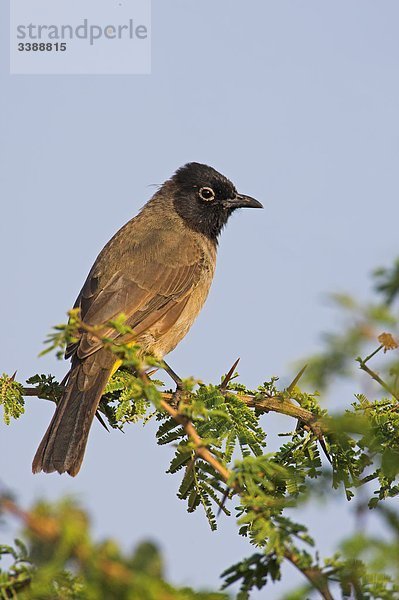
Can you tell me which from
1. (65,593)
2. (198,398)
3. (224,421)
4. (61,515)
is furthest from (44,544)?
(198,398)

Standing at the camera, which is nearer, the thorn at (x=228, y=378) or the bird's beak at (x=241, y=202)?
the thorn at (x=228, y=378)

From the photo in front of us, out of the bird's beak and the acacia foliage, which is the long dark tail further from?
the bird's beak

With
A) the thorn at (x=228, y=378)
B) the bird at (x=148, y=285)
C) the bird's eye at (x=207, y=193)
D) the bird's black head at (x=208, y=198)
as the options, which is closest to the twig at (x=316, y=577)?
the thorn at (x=228, y=378)

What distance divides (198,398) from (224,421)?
0.33 meters

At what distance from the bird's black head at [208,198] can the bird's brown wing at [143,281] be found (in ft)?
1.89

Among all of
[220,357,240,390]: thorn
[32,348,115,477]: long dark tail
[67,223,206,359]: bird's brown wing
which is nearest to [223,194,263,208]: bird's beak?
[67,223,206,359]: bird's brown wing

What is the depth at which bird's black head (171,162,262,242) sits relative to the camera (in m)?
7.01

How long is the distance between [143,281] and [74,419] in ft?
5.36

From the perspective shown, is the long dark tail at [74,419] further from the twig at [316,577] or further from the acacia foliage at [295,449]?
the twig at [316,577]

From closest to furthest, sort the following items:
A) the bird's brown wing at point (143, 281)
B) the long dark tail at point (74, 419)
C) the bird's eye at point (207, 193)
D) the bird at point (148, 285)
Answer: the long dark tail at point (74, 419) → the bird at point (148, 285) → the bird's brown wing at point (143, 281) → the bird's eye at point (207, 193)

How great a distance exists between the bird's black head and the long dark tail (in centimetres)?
267

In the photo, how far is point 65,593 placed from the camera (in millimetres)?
1230

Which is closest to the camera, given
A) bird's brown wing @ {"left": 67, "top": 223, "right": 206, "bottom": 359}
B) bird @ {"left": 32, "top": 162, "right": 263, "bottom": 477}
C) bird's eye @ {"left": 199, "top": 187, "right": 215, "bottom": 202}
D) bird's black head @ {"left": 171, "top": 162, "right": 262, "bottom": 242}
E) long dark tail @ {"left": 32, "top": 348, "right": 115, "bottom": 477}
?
long dark tail @ {"left": 32, "top": 348, "right": 115, "bottom": 477}

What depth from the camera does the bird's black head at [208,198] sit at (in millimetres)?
7012
